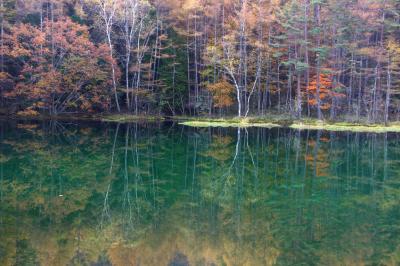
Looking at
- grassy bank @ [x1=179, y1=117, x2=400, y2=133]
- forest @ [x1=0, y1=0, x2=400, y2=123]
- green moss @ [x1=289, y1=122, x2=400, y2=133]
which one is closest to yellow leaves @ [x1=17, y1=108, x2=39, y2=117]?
forest @ [x1=0, y1=0, x2=400, y2=123]

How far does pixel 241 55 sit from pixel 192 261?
33061 millimetres

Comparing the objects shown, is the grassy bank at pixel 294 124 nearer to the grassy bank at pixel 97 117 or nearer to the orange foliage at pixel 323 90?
the orange foliage at pixel 323 90

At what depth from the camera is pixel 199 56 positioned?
4409 centimetres

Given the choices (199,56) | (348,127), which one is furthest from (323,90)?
(199,56)

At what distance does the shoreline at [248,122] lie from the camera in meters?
33.0

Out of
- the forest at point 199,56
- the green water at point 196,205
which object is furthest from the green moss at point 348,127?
the green water at point 196,205

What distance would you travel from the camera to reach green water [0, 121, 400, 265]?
7930 mm

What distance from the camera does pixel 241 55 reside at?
129 feet

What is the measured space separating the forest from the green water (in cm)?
1729

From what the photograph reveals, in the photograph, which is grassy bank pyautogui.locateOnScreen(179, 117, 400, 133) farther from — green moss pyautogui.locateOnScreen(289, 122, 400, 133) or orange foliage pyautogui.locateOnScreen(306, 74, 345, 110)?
orange foliage pyautogui.locateOnScreen(306, 74, 345, 110)

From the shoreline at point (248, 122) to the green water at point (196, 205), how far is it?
1222 cm

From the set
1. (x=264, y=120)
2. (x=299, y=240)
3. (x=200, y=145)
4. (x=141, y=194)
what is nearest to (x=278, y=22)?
(x=264, y=120)

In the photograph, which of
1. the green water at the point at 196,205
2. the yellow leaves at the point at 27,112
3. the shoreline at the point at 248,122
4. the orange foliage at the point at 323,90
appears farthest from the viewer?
the orange foliage at the point at 323,90

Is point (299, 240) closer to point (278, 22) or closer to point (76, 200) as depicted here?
point (76, 200)
